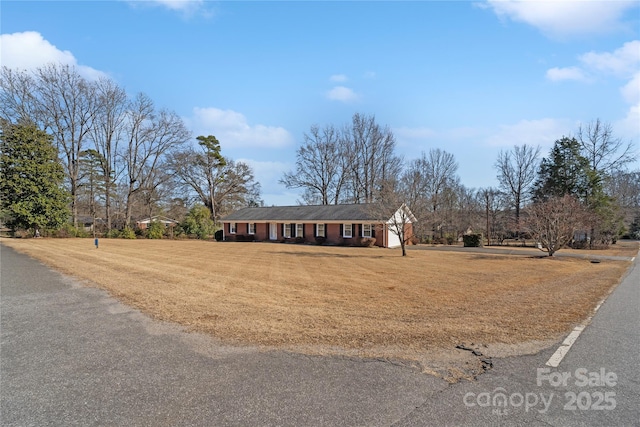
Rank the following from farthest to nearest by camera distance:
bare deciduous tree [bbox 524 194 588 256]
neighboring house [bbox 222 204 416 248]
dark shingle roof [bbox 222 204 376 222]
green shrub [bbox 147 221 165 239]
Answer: green shrub [bbox 147 221 165 239] < dark shingle roof [bbox 222 204 376 222] < neighboring house [bbox 222 204 416 248] < bare deciduous tree [bbox 524 194 588 256]

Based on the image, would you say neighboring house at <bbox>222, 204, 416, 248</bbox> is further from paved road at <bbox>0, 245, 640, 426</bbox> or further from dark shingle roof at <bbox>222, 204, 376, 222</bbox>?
paved road at <bbox>0, 245, 640, 426</bbox>

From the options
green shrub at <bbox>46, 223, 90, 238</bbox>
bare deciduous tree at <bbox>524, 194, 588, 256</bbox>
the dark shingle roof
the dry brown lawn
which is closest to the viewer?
the dry brown lawn

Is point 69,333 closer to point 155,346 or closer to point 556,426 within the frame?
point 155,346

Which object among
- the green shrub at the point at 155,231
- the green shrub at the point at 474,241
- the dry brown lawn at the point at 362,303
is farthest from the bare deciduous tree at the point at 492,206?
the green shrub at the point at 155,231

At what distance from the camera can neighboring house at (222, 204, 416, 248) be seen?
1203 inches

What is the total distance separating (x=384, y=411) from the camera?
3092mm

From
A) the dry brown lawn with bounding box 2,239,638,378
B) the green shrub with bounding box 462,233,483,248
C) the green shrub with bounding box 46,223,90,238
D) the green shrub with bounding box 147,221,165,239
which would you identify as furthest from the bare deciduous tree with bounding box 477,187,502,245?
the green shrub with bounding box 46,223,90,238

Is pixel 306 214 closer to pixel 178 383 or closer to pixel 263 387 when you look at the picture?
pixel 178 383

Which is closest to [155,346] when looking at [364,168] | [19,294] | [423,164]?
[19,294]

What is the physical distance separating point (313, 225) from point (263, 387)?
30.3m

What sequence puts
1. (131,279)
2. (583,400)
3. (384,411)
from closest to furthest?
(384,411)
(583,400)
(131,279)

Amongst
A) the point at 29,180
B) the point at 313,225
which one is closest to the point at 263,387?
the point at 313,225

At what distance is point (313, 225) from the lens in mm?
33875

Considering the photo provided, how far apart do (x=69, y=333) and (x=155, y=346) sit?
5.66ft
